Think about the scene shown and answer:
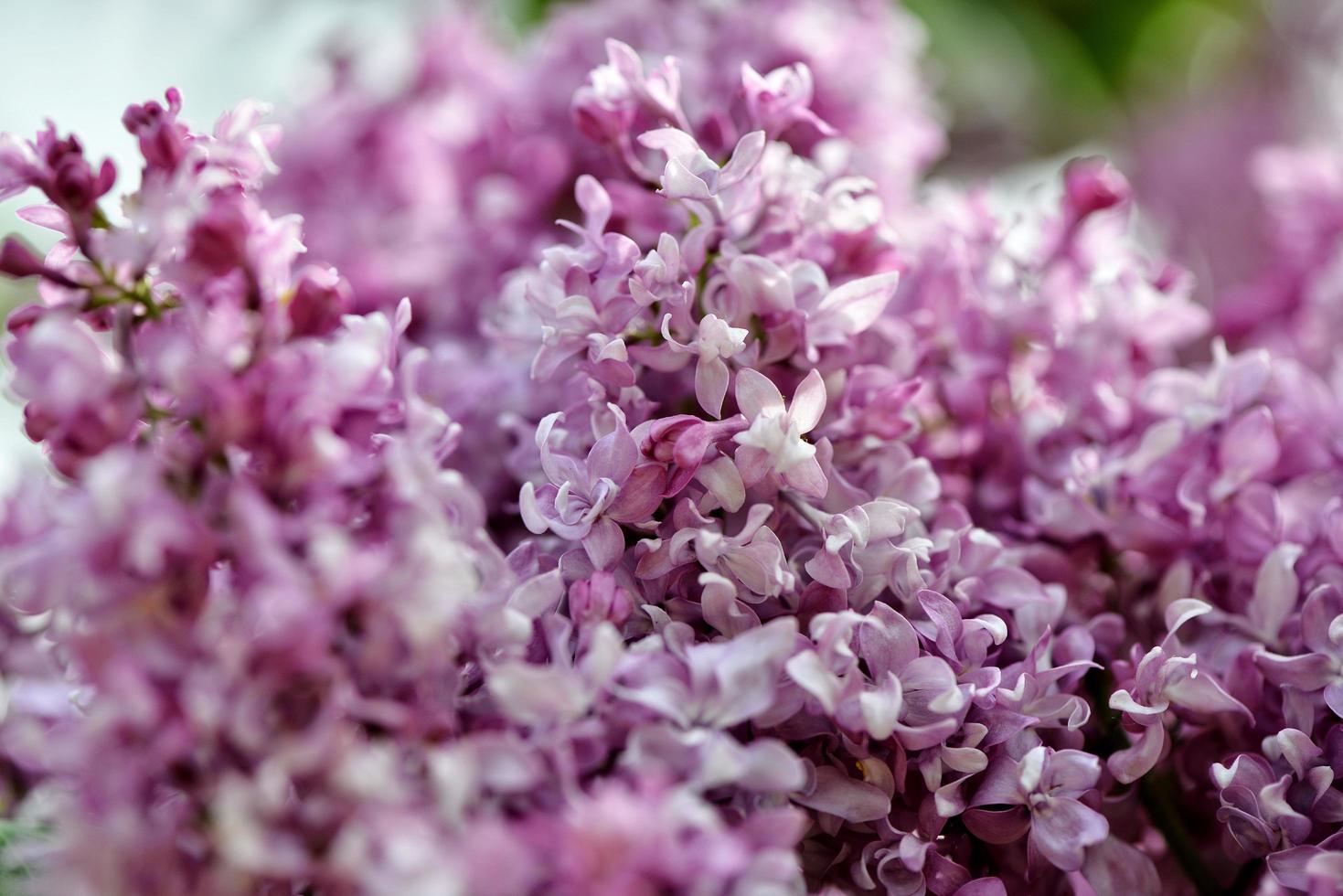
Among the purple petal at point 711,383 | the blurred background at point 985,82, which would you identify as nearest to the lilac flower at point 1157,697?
the purple petal at point 711,383

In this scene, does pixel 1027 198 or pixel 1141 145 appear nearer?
pixel 1027 198

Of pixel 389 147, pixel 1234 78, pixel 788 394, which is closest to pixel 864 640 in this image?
pixel 788 394

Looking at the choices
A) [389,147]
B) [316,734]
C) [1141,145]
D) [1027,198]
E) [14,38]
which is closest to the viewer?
[316,734]

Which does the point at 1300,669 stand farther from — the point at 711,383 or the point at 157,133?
the point at 157,133

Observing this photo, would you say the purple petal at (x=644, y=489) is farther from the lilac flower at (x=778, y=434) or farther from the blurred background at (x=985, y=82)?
the blurred background at (x=985, y=82)

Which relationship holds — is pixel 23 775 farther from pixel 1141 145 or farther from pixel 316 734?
pixel 1141 145

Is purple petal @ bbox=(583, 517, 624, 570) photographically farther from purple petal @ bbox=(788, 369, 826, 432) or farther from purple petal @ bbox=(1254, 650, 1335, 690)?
purple petal @ bbox=(1254, 650, 1335, 690)

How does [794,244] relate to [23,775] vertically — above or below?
above

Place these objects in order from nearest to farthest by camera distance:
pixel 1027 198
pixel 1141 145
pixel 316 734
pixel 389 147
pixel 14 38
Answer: pixel 316 734, pixel 1027 198, pixel 389 147, pixel 14 38, pixel 1141 145
